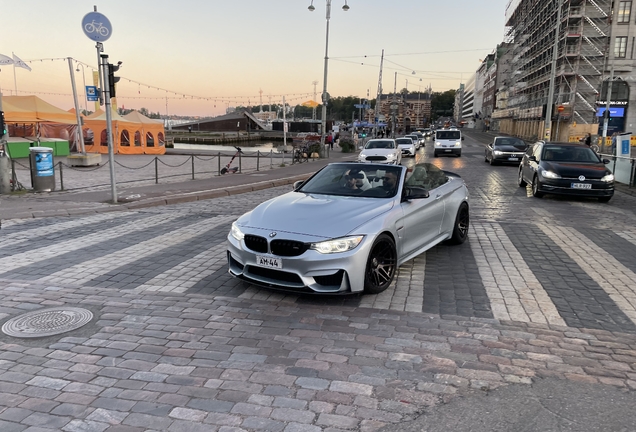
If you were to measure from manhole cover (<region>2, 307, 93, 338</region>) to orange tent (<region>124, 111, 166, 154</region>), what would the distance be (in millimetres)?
31469

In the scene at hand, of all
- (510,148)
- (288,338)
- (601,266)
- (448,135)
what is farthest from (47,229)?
(448,135)

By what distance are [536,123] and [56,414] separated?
253ft

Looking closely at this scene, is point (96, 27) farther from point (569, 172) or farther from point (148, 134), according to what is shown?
point (148, 134)

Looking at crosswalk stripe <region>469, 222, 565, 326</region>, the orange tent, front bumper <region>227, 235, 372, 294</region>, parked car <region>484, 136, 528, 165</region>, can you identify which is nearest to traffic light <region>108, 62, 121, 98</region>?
front bumper <region>227, 235, 372, 294</region>

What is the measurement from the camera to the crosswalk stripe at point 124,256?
6.03 m

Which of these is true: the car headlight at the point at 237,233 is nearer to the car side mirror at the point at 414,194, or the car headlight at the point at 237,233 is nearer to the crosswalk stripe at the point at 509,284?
the car side mirror at the point at 414,194

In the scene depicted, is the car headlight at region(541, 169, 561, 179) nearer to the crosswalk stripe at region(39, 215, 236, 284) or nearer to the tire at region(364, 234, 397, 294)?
the crosswalk stripe at region(39, 215, 236, 284)

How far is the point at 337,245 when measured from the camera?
4.86 metres

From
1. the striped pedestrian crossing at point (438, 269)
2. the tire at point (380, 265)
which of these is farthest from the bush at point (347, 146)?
the tire at point (380, 265)

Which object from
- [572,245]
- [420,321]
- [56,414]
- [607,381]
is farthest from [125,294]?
[572,245]

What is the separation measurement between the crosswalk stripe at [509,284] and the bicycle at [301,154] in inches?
799

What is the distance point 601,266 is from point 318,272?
4367mm

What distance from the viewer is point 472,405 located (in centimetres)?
319

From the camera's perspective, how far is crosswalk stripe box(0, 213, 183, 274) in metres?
6.72
